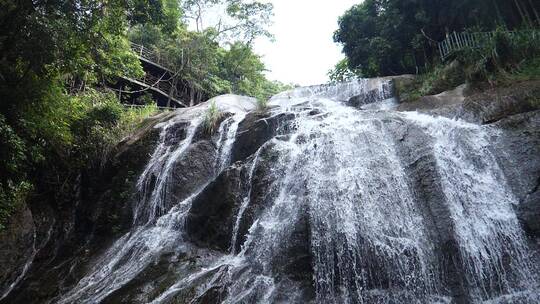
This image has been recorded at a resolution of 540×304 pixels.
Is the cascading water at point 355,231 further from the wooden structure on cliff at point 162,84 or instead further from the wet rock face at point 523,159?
the wooden structure on cliff at point 162,84

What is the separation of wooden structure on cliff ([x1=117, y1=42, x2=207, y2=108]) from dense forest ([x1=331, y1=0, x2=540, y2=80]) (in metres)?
10.2

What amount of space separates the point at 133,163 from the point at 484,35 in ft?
37.1

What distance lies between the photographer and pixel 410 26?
47.4ft

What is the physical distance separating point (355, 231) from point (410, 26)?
1129 cm

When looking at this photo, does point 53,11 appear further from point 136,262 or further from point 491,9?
point 491,9

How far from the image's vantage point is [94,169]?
11312 millimetres

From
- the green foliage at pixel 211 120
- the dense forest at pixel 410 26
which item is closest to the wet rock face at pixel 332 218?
the green foliage at pixel 211 120

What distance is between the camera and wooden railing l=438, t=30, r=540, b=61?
10477 millimetres

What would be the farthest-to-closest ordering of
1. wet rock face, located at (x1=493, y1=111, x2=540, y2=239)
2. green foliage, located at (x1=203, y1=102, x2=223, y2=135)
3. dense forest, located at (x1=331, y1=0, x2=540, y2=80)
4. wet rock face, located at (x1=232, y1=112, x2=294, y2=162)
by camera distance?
dense forest, located at (x1=331, y1=0, x2=540, y2=80)
green foliage, located at (x1=203, y1=102, x2=223, y2=135)
wet rock face, located at (x1=232, y1=112, x2=294, y2=162)
wet rock face, located at (x1=493, y1=111, x2=540, y2=239)

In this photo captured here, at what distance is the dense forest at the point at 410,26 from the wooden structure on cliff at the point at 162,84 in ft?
33.3

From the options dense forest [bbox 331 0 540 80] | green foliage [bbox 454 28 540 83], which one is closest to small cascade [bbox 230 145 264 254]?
green foliage [bbox 454 28 540 83]

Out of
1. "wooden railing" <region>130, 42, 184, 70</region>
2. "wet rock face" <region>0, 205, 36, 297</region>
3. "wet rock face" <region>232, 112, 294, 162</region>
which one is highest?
"wooden railing" <region>130, 42, 184, 70</region>

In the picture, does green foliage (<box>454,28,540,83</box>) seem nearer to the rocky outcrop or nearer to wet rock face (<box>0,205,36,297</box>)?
the rocky outcrop

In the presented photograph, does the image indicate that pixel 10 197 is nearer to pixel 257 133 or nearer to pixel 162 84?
pixel 257 133
